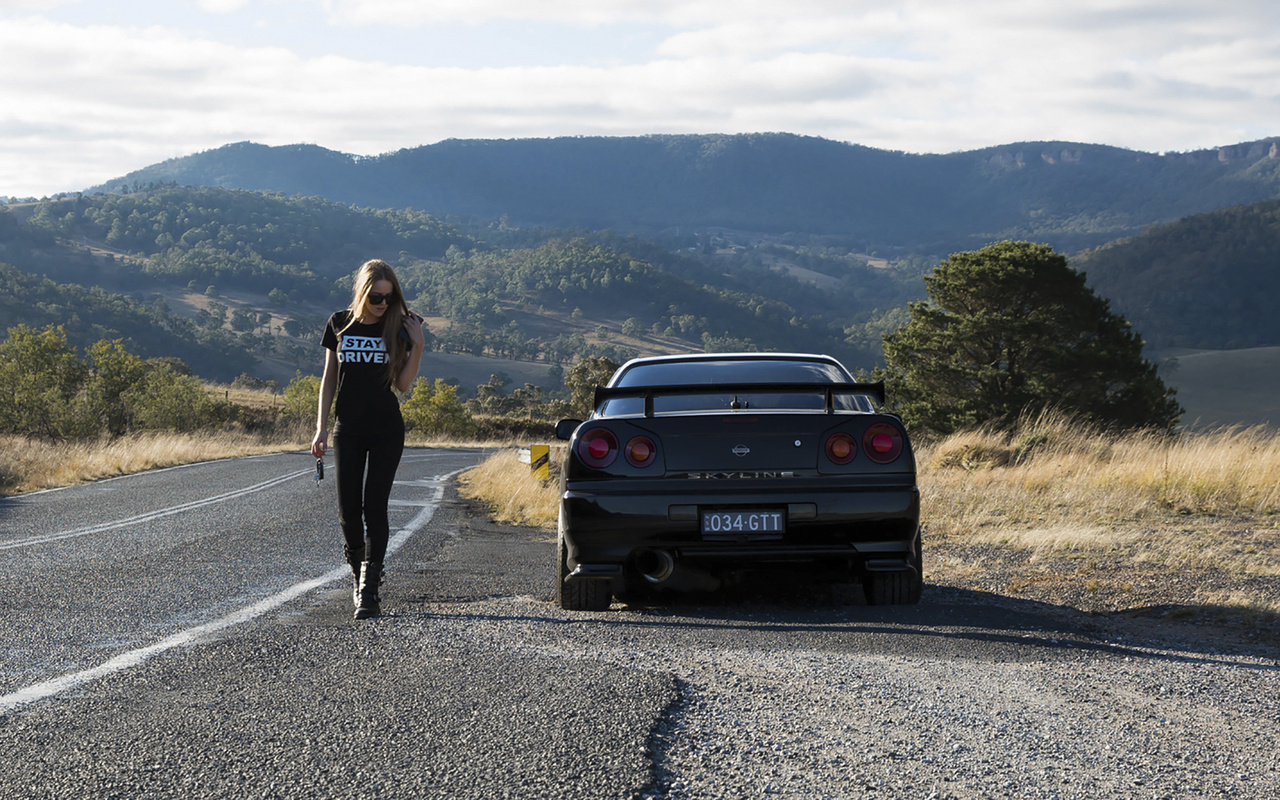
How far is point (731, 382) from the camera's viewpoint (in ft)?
20.4

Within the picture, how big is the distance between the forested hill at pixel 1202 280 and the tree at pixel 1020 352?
3759 inches

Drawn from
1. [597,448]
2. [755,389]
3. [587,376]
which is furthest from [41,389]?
[587,376]

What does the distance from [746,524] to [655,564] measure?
A: 544mm

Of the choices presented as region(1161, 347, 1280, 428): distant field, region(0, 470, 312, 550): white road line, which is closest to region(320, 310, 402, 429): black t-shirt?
region(0, 470, 312, 550): white road line

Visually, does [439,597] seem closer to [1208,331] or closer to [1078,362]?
[1078,362]

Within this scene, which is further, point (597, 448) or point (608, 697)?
point (597, 448)

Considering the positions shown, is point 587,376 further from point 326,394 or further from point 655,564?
point 655,564

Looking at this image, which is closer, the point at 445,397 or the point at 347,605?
the point at 347,605

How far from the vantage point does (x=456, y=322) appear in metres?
195

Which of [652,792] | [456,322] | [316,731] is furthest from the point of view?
[456,322]

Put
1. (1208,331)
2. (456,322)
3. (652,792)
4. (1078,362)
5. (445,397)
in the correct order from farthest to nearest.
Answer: (456,322) < (1208,331) < (445,397) < (1078,362) < (652,792)

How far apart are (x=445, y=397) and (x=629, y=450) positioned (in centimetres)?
5987

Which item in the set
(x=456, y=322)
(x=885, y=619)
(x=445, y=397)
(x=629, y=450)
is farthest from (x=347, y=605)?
(x=456, y=322)

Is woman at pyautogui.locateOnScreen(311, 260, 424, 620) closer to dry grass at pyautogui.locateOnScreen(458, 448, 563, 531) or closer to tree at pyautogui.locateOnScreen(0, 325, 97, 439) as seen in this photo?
dry grass at pyautogui.locateOnScreen(458, 448, 563, 531)
